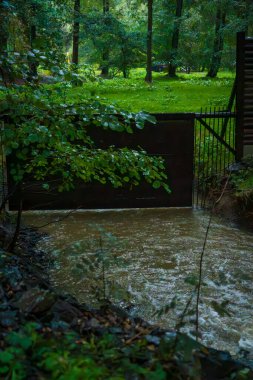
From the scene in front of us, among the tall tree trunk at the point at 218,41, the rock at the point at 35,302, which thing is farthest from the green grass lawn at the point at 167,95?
the rock at the point at 35,302

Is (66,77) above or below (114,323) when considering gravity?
above

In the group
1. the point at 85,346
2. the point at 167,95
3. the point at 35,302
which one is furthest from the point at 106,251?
the point at 167,95

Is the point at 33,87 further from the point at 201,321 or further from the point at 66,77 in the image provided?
the point at 201,321

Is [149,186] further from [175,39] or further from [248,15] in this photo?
[175,39]

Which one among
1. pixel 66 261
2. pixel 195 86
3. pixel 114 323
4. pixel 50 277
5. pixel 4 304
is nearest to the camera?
pixel 4 304

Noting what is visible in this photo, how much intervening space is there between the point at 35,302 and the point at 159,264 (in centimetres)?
418

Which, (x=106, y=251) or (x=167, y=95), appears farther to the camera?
(x=167, y=95)

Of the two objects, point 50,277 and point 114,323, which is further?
point 50,277

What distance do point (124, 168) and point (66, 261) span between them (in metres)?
2.68

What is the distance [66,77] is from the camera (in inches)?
200

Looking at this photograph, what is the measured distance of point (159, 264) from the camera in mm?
7582

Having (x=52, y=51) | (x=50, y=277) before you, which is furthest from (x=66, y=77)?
(x=50, y=277)

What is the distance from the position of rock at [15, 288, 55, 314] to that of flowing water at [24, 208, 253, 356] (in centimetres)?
33

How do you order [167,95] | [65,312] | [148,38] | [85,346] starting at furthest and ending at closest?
[148,38] < [167,95] < [65,312] < [85,346]
